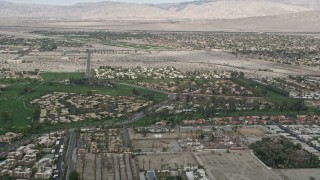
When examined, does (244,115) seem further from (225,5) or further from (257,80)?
(225,5)

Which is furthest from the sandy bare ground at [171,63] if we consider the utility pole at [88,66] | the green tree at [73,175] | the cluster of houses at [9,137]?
the green tree at [73,175]

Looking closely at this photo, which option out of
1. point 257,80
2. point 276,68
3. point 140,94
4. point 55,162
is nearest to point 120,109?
point 140,94

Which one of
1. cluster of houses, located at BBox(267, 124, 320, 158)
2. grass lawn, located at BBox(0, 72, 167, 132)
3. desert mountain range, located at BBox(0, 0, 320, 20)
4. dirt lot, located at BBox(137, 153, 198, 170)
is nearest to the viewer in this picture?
dirt lot, located at BBox(137, 153, 198, 170)

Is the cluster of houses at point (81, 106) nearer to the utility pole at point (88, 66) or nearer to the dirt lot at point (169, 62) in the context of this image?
the utility pole at point (88, 66)

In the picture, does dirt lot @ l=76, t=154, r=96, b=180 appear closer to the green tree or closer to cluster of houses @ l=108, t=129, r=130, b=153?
the green tree

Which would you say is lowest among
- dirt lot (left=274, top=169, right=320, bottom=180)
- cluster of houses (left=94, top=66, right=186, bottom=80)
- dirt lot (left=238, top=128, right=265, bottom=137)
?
cluster of houses (left=94, top=66, right=186, bottom=80)

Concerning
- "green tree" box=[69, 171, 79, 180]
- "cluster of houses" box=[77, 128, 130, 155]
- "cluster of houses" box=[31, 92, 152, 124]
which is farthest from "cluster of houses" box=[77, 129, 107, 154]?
"green tree" box=[69, 171, 79, 180]

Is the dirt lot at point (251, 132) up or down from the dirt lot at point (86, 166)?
up
